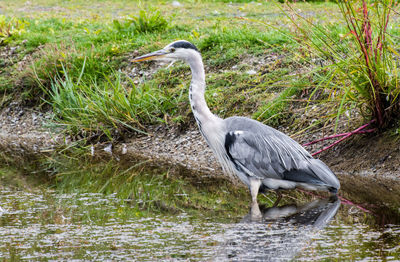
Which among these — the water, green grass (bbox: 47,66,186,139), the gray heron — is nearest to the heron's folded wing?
the gray heron

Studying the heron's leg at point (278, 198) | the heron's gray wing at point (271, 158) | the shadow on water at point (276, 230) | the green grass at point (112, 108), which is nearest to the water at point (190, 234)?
the shadow on water at point (276, 230)

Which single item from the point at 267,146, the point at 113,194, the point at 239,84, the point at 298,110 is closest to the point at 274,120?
the point at 298,110

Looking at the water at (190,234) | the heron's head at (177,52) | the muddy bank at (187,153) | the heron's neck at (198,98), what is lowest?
the muddy bank at (187,153)

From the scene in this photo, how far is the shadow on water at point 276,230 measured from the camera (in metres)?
3.97

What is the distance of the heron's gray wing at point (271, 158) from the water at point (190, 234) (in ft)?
1.01

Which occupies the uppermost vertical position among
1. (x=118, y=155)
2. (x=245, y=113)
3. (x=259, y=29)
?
(x=259, y=29)

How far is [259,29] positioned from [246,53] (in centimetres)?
123

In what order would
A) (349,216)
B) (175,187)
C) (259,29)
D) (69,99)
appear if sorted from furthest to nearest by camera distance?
(259,29) → (69,99) → (175,187) → (349,216)

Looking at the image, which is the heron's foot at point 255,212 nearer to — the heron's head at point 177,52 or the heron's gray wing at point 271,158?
the heron's gray wing at point 271,158

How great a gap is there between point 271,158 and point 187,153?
198 centimetres

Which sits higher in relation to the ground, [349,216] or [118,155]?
[349,216]

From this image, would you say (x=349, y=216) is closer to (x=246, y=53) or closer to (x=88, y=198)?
(x=88, y=198)

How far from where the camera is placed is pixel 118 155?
7703 mm

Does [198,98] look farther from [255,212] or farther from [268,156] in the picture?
[255,212]
